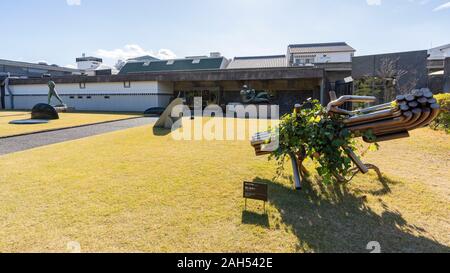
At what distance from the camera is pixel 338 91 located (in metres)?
16.8

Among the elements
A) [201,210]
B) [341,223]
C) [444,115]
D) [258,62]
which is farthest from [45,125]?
[258,62]

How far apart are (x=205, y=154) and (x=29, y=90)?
2852cm

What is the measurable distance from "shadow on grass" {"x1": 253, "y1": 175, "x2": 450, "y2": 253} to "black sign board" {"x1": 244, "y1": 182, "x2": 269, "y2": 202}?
273 millimetres

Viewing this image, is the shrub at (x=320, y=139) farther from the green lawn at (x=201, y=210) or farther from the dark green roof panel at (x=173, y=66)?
the dark green roof panel at (x=173, y=66)

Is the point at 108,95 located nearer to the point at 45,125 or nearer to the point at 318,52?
the point at 45,125

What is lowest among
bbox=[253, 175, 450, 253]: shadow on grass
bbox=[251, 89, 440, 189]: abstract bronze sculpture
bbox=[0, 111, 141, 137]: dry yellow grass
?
bbox=[253, 175, 450, 253]: shadow on grass

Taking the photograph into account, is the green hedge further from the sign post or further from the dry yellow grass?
the dry yellow grass

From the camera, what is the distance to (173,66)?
29.6m

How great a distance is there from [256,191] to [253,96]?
673 inches

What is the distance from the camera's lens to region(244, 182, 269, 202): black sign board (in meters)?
3.17

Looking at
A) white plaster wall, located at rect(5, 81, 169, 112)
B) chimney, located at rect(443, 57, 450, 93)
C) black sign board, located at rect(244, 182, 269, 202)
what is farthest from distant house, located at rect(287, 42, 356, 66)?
black sign board, located at rect(244, 182, 269, 202)

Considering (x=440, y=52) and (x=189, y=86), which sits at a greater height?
(x=440, y=52)

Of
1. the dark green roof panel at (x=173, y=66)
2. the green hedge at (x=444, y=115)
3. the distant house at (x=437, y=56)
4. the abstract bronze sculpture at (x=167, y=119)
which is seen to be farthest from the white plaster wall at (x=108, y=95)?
the distant house at (x=437, y=56)
